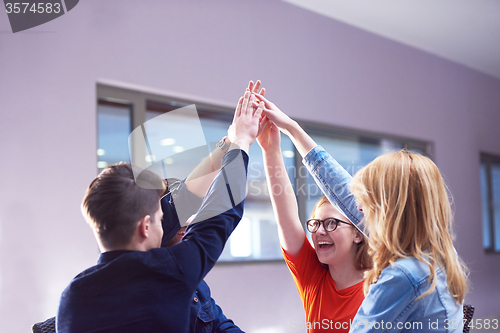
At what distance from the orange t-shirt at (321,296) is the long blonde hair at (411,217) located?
0.45m

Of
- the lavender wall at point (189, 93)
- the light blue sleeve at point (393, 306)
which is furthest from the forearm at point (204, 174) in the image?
the lavender wall at point (189, 93)

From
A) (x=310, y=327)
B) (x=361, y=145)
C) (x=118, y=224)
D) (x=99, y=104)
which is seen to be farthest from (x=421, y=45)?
(x=118, y=224)

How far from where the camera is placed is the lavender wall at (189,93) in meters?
2.43

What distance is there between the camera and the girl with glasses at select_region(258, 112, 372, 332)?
1.37 meters

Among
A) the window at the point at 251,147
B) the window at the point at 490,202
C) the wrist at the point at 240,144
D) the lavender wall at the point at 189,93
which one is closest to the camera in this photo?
the wrist at the point at 240,144

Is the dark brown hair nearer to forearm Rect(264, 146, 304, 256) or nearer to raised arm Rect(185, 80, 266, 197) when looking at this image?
raised arm Rect(185, 80, 266, 197)

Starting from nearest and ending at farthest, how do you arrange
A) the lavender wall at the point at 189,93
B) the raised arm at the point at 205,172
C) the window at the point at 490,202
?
1. the raised arm at the point at 205,172
2. the lavender wall at the point at 189,93
3. the window at the point at 490,202

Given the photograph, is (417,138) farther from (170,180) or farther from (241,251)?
(170,180)

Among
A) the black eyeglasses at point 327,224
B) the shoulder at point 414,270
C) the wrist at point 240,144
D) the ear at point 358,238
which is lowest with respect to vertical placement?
the shoulder at point 414,270

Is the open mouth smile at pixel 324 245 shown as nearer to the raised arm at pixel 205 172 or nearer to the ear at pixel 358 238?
the ear at pixel 358 238

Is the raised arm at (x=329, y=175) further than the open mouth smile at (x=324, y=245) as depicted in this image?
No

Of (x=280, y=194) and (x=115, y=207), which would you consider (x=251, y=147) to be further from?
(x=115, y=207)

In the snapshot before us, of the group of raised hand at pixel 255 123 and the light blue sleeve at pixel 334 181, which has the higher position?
the group of raised hand at pixel 255 123

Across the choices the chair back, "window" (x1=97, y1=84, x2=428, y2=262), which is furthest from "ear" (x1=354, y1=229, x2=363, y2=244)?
"window" (x1=97, y1=84, x2=428, y2=262)
